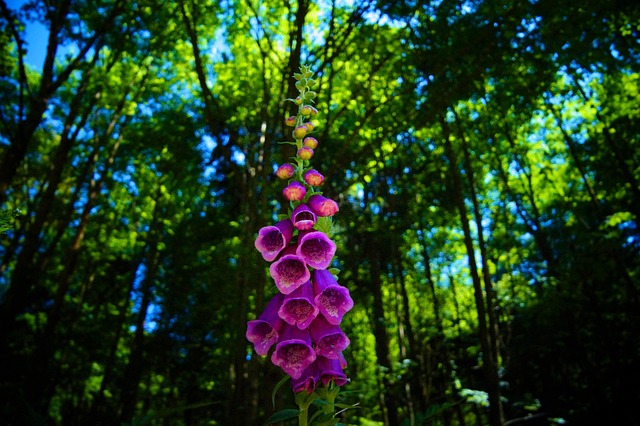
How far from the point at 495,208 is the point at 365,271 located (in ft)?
22.3

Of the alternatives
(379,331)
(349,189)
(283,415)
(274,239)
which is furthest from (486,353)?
(283,415)

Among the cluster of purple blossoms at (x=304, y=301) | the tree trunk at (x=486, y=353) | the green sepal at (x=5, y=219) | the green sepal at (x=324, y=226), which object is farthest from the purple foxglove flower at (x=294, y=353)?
the tree trunk at (x=486, y=353)

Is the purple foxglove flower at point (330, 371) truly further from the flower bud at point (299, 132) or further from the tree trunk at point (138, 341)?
the tree trunk at point (138, 341)

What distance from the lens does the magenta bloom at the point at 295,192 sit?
6.16 feet

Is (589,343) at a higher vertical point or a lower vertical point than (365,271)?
lower

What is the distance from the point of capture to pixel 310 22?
9844mm

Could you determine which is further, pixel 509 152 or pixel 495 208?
pixel 495 208

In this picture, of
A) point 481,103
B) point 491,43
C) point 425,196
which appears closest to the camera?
point 491,43

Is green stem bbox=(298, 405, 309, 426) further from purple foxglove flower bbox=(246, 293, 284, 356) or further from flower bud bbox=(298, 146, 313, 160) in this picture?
flower bud bbox=(298, 146, 313, 160)

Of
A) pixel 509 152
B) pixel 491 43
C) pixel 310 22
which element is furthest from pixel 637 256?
pixel 310 22

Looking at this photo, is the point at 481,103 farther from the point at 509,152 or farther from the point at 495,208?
the point at 495,208

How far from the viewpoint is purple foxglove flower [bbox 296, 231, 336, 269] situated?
1.76m

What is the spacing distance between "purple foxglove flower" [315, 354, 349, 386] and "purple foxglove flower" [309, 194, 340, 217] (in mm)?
612

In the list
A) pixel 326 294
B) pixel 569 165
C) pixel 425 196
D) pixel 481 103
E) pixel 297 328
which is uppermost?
pixel 569 165
